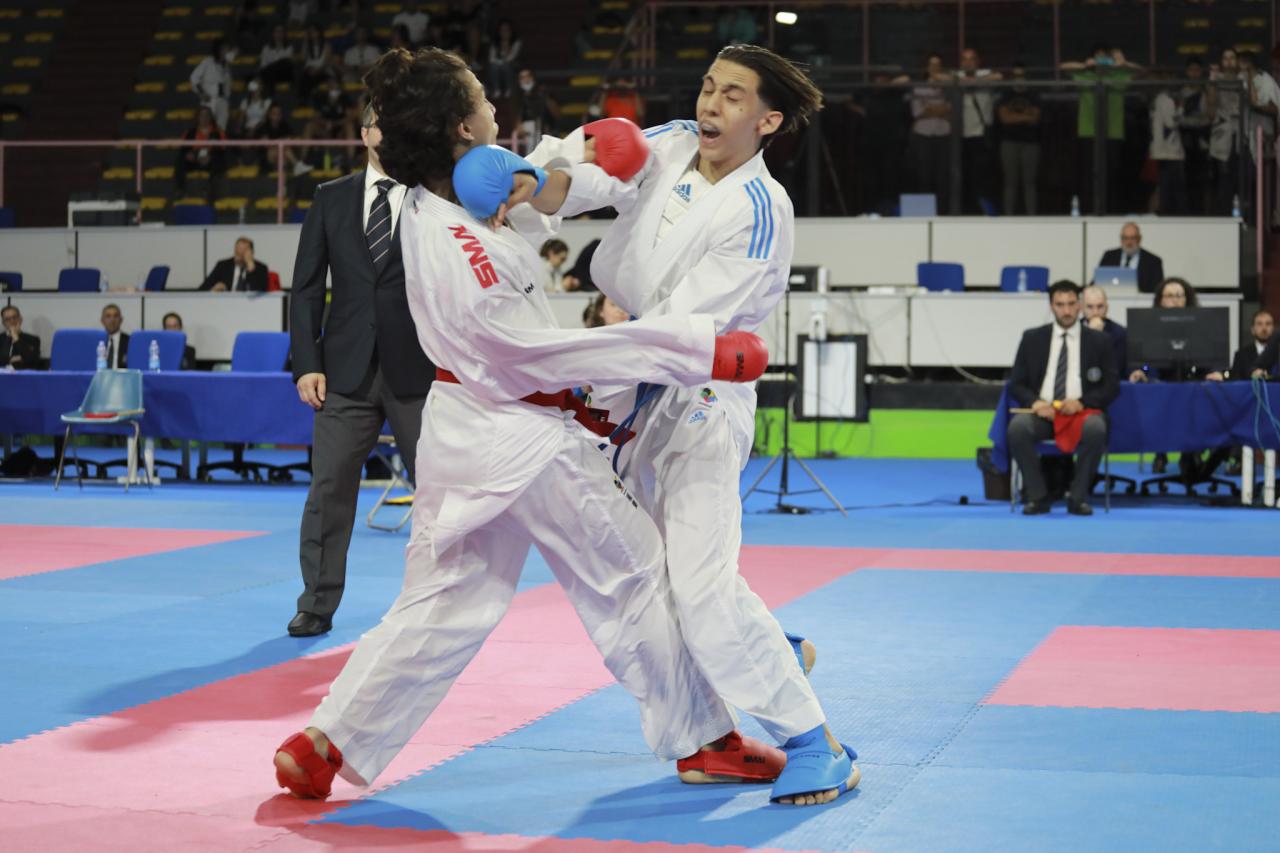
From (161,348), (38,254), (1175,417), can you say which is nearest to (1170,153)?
(1175,417)

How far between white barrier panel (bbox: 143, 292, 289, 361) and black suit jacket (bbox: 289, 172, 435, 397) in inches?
370

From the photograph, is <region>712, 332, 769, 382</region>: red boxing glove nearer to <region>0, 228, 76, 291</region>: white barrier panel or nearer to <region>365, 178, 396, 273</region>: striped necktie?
<region>365, 178, 396, 273</region>: striped necktie

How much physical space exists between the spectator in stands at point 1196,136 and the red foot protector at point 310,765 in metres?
13.5

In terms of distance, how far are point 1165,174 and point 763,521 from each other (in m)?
7.83

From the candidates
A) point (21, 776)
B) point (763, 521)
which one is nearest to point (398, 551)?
point (763, 521)

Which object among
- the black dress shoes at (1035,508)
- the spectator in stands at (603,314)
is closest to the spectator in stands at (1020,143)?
the black dress shoes at (1035,508)

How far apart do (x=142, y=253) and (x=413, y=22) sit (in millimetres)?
5341

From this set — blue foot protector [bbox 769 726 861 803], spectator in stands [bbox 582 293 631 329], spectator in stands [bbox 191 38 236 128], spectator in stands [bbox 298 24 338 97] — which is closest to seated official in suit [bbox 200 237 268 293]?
spectator in stands [bbox 191 38 236 128]

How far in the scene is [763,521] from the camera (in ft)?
31.4

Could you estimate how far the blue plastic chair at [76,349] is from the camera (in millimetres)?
13219

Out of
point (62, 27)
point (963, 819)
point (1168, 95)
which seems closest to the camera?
point (963, 819)

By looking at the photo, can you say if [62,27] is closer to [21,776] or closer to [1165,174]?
[1165,174]

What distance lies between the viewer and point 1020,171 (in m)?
15.7

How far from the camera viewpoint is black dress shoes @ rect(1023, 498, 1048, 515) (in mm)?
10156
